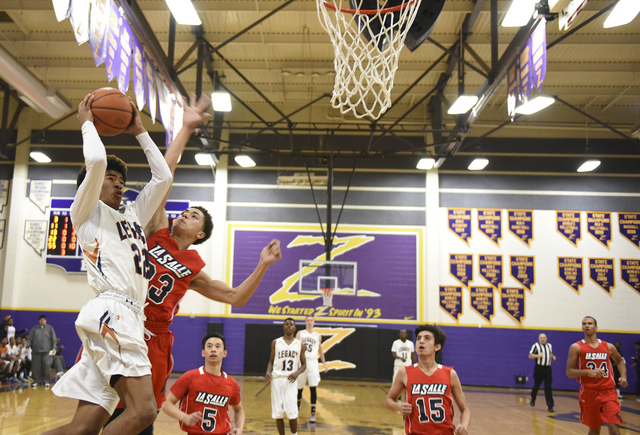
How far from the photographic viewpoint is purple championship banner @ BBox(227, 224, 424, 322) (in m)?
14.3

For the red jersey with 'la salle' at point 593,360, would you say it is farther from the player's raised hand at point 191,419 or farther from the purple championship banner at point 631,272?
the purple championship banner at point 631,272

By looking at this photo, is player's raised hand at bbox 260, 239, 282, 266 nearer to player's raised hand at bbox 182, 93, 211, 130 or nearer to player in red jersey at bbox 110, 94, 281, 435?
player in red jersey at bbox 110, 94, 281, 435

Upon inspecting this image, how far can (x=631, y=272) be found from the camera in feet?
46.6

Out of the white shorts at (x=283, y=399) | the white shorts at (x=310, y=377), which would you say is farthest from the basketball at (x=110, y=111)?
the white shorts at (x=310, y=377)

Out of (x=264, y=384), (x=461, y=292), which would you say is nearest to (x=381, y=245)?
(x=461, y=292)

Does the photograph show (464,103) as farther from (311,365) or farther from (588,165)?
(311,365)

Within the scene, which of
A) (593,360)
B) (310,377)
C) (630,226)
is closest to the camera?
(593,360)

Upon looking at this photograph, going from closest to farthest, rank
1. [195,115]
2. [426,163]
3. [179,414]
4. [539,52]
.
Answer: [195,115] → [179,414] → [539,52] → [426,163]

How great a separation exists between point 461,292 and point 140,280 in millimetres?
12747

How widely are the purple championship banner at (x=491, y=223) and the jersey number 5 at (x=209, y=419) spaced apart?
1173 cm

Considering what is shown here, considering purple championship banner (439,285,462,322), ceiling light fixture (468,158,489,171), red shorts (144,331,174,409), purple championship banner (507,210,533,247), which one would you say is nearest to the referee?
purple championship banner (439,285,462,322)

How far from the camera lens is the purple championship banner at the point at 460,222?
14.5 m

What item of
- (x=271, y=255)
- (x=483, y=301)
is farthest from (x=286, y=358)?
(x=483, y=301)

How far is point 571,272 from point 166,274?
45.0 feet
